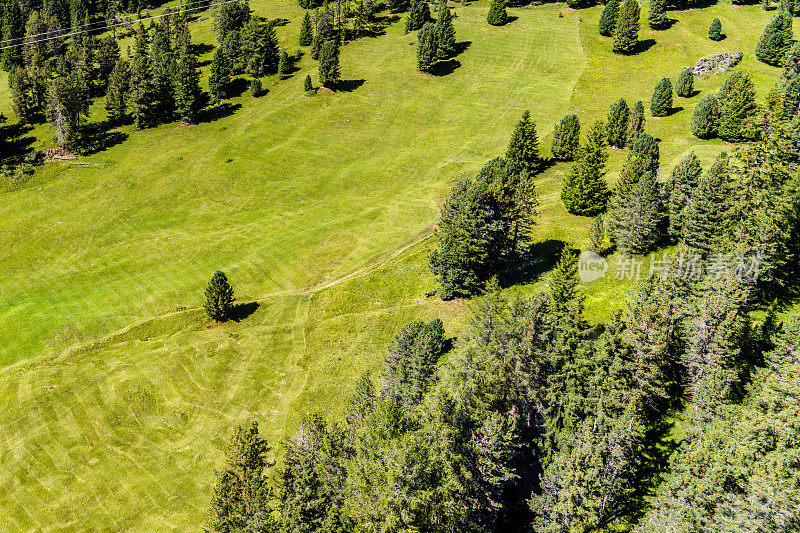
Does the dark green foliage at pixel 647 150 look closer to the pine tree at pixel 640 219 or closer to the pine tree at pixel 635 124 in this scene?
the pine tree at pixel 640 219

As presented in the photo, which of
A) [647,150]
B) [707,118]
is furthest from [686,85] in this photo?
[647,150]

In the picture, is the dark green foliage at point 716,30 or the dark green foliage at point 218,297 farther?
the dark green foliage at point 716,30

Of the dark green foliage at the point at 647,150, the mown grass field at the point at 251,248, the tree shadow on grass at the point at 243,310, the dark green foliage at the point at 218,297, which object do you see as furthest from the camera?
the dark green foliage at the point at 647,150

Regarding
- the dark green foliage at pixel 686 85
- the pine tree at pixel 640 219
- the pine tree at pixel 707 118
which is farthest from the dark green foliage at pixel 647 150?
the dark green foliage at pixel 686 85

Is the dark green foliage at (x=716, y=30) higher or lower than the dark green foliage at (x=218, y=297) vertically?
higher

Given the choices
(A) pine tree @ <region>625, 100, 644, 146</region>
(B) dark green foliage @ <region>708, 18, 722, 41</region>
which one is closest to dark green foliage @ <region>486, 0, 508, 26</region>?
(B) dark green foliage @ <region>708, 18, 722, 41</region>

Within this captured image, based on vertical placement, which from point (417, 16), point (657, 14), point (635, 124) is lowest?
point (635, 124)

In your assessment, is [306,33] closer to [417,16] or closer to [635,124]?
[417,16]

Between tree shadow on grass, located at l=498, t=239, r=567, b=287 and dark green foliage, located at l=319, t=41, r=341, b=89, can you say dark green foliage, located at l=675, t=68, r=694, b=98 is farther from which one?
dark green foliage, located at l=319, t=41, r=341, b=89
